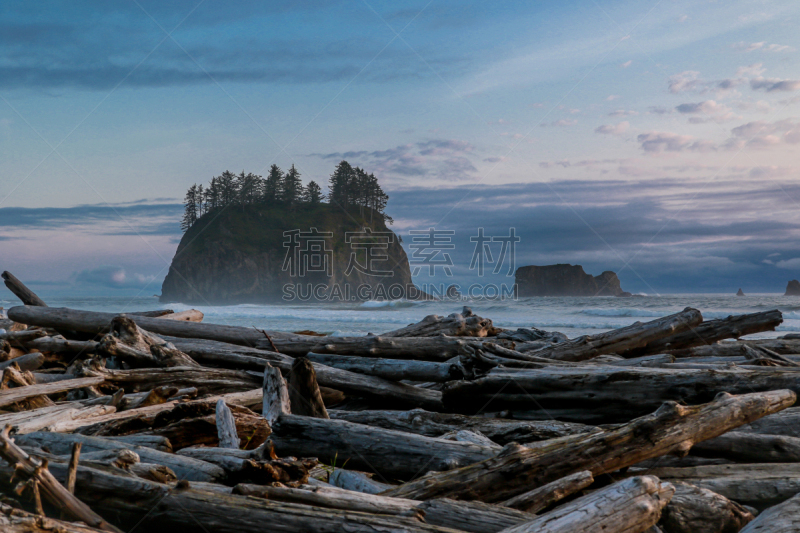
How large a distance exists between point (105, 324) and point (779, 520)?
829cm

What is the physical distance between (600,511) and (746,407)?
1.91 m

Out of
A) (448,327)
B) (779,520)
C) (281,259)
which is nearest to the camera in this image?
(779,520)

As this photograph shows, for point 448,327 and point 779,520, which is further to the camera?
point 448,327

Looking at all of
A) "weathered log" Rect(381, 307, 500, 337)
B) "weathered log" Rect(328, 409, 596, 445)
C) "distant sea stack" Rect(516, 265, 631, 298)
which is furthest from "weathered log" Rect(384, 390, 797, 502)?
"distant sea stack" Rect(516, 265, 631, 298)

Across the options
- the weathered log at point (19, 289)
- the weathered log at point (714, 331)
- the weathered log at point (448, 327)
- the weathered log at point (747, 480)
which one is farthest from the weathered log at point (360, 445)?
the weathered log at point (19, 289)

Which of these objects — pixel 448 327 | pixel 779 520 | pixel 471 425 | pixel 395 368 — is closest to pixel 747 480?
pixel 779 520

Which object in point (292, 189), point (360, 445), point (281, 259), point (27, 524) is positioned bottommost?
point (360, 445)

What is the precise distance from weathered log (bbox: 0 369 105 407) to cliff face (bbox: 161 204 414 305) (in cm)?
6611

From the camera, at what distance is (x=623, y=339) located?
7.10 m

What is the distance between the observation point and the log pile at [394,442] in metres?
2.23

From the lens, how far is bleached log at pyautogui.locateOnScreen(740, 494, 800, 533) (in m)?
2.37

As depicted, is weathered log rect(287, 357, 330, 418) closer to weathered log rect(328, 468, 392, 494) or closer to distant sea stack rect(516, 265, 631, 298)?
weathered log rect(328, 468, 392, 494)

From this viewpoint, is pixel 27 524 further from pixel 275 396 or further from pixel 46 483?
pixel 275 396

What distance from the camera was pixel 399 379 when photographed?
5.82 meters
